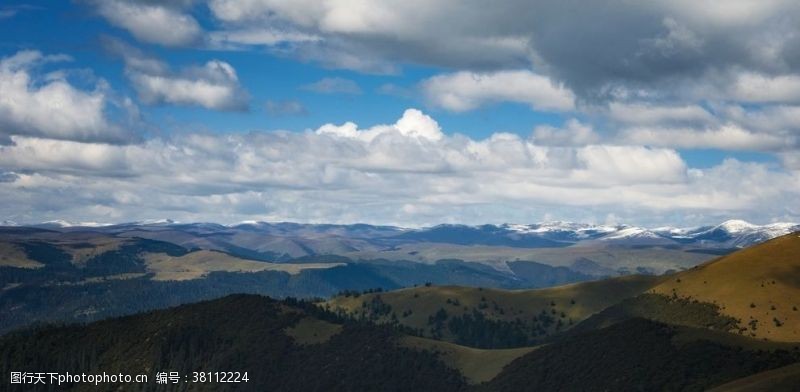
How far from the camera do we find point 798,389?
193 metres

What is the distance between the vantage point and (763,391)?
19988 cm

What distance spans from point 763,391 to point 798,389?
29.1 feet
